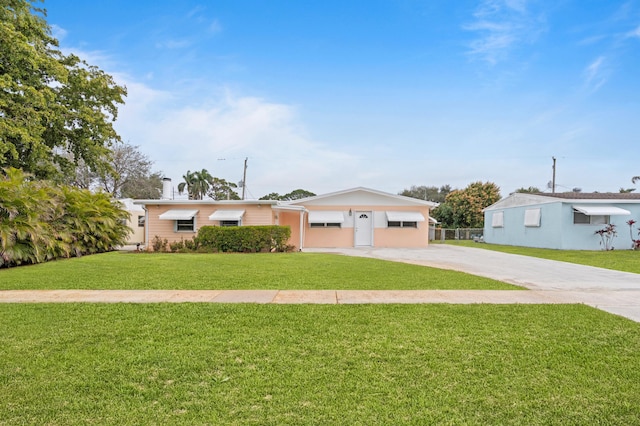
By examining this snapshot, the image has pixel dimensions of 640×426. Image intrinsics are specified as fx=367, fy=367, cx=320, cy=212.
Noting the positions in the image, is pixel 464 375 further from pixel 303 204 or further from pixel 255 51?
pixel 303 204

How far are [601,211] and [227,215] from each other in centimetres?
1877

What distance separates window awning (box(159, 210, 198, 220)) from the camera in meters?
17.6

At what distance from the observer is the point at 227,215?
17.4 meters

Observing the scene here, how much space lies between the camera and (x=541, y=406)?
2.73 metres

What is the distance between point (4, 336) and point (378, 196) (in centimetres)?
1836

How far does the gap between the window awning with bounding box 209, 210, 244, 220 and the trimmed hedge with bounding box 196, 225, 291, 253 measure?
1319 mm

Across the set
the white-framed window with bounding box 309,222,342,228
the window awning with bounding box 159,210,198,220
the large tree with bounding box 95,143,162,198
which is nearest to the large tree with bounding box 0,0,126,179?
the window awning with bounding box 159,210,198,220

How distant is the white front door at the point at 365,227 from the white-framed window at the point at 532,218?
972 cm

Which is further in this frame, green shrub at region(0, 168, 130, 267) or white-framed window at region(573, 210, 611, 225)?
white-framed window at region(573, 210, 611, 225)

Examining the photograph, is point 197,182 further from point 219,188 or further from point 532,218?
point 532,218

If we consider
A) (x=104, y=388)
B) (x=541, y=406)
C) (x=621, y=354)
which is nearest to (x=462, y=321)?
(x=621, y=354)


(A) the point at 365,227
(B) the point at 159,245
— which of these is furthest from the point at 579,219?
(B) the point at 159,245

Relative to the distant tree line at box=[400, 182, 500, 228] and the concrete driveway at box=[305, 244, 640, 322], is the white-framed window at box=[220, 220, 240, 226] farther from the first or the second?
the distant tree line at box=[400, 182, 500, 228]

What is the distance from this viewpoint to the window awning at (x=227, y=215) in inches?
680
